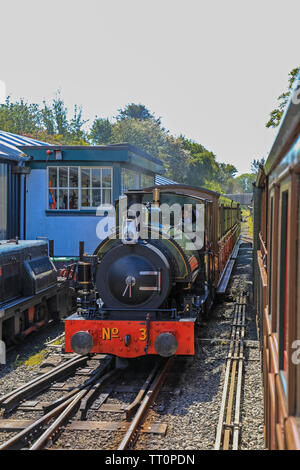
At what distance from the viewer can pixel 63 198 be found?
1477 centimetres

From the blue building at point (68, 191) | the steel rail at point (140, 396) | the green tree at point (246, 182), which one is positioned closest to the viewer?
the steel rail at point (140, 396)

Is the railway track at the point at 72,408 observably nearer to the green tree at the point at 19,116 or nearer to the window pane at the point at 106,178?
the window pane at the point at 106,178

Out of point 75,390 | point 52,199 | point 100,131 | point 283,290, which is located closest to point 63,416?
point 75,390

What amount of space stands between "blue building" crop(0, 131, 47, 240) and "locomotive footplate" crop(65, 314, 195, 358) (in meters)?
7.98

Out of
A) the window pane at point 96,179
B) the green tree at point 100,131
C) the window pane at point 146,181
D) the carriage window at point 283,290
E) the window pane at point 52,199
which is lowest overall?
the carriage window at point 283,290

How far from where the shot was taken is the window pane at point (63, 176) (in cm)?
1466

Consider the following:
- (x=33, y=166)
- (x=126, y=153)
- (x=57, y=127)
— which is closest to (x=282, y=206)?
(x=126, y=153)

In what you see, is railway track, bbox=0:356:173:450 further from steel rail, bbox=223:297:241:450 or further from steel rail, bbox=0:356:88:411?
steel rail, bbox=223:297:241:450

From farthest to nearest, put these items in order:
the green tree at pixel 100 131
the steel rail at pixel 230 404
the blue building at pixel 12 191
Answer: the green tree at pixel 100 131
the blue building at pixel 12 191
the steel rail at pixel 230 404

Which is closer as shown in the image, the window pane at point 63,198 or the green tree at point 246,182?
the window pane at point 63,198

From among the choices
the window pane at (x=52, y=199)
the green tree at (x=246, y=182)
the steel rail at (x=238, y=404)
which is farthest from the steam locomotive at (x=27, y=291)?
the green tree at (x=246, y=182)

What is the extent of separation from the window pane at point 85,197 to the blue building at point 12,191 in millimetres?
1727

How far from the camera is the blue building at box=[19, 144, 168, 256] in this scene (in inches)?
565

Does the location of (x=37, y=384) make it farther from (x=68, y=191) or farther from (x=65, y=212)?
(x=68, y=191)
